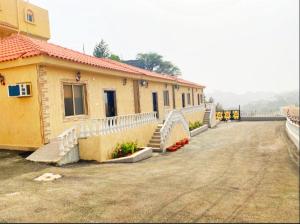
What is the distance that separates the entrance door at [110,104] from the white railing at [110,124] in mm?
1911

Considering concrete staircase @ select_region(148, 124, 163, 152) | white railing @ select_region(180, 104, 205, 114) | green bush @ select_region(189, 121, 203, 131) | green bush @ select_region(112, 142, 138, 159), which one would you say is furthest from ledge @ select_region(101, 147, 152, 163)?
green bush @ select_region(189, 121, 203, 131)

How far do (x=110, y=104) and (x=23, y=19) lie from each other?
12.2 meters

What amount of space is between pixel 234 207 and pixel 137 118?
10.2m

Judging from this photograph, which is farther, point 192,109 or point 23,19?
point 192,109

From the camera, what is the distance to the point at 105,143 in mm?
10930

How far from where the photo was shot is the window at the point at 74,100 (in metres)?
11.8

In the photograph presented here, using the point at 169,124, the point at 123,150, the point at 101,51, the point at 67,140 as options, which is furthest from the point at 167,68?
the point at 67,140

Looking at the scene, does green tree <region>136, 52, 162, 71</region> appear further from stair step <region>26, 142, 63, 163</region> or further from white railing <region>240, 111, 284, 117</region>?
stair step <region>26, 142, 63, 163</region>

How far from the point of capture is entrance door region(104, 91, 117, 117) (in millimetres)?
15148

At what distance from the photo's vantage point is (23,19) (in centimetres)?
2181

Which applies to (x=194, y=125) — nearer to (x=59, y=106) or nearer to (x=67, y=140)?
(x=59, y=106)

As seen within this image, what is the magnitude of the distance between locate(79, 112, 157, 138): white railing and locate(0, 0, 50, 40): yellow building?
12870 mm

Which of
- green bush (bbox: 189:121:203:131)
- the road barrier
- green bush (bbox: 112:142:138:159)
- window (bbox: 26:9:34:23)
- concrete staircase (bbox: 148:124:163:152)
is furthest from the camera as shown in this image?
the road barrier

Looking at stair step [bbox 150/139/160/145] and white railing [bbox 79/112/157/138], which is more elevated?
white railing [bbox 79/112/157/138]
